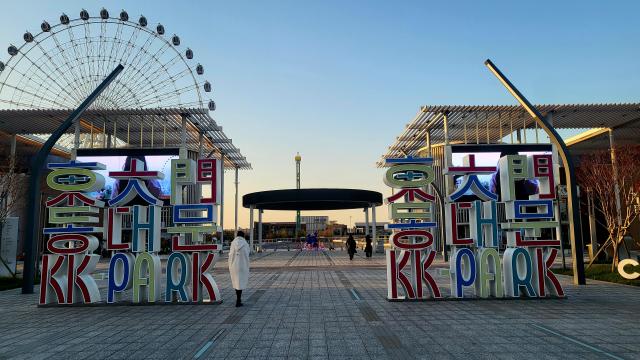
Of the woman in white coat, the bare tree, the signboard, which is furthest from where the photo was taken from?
the bare tree

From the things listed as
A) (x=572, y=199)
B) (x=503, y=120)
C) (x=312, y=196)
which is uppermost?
(x=503, y=120)

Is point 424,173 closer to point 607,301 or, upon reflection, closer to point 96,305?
point 607,301

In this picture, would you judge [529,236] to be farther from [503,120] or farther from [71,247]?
[503,120]

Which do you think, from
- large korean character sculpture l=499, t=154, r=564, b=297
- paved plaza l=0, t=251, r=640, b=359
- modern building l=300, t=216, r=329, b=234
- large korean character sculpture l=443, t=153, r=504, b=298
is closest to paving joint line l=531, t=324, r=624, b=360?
paved plaza l=0, t=251, r=640, b=359

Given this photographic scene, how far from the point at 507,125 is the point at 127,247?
29.1m

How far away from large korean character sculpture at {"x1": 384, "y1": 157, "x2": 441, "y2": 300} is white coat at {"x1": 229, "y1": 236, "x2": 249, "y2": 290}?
12.0 feet

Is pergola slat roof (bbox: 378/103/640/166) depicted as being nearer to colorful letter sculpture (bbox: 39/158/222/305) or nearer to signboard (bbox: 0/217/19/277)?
colorful letter sculpture (bbox: 39/158/222/305)

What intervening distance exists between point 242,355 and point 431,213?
277 inches

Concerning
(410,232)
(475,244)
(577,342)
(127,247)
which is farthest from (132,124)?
(577,342)

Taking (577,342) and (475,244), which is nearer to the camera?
(577,342)

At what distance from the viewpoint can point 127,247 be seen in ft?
41.6

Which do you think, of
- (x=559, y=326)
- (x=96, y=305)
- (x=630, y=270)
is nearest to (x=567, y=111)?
(x=630, y=270)

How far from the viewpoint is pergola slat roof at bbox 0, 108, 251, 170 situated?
31234 mm

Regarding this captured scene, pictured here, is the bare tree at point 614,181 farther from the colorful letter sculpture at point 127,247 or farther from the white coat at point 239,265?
the colorful letter sculpture at point 127,247
